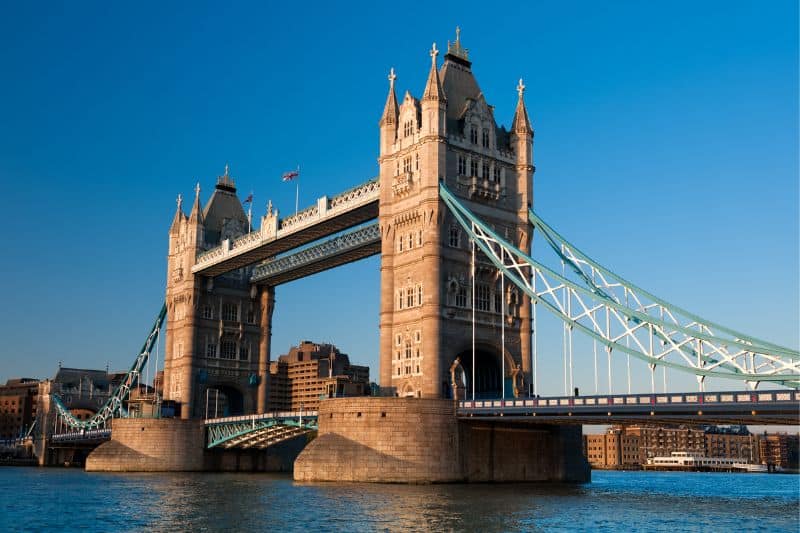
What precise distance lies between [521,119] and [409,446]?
31918mm

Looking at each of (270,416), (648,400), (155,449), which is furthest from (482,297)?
(155,449)

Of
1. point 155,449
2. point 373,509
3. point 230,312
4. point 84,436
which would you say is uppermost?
point 230,312

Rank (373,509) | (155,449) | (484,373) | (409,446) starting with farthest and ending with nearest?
1. (155,449)
2. (484,373)
3. (409,446)
4. (373,509)

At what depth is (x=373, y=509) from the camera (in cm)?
5138

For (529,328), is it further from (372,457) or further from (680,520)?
(680,520)

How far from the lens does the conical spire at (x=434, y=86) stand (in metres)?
78.9

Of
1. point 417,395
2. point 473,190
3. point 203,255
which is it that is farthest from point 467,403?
point 203,255

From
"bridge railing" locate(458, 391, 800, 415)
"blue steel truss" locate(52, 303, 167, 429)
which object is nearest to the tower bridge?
"bridge railing" locate(458, 391, 800, 415)

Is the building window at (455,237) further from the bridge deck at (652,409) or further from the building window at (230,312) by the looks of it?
the building window at (230,312)

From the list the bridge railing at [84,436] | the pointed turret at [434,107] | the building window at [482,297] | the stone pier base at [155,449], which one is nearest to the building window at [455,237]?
the building window at [482,297]

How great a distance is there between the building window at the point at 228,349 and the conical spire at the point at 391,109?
147ft

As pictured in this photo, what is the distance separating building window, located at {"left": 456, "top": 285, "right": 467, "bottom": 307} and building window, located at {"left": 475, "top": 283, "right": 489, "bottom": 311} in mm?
1185

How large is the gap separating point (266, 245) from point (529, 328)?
107 feet

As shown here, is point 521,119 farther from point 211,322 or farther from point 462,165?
point 211,322
